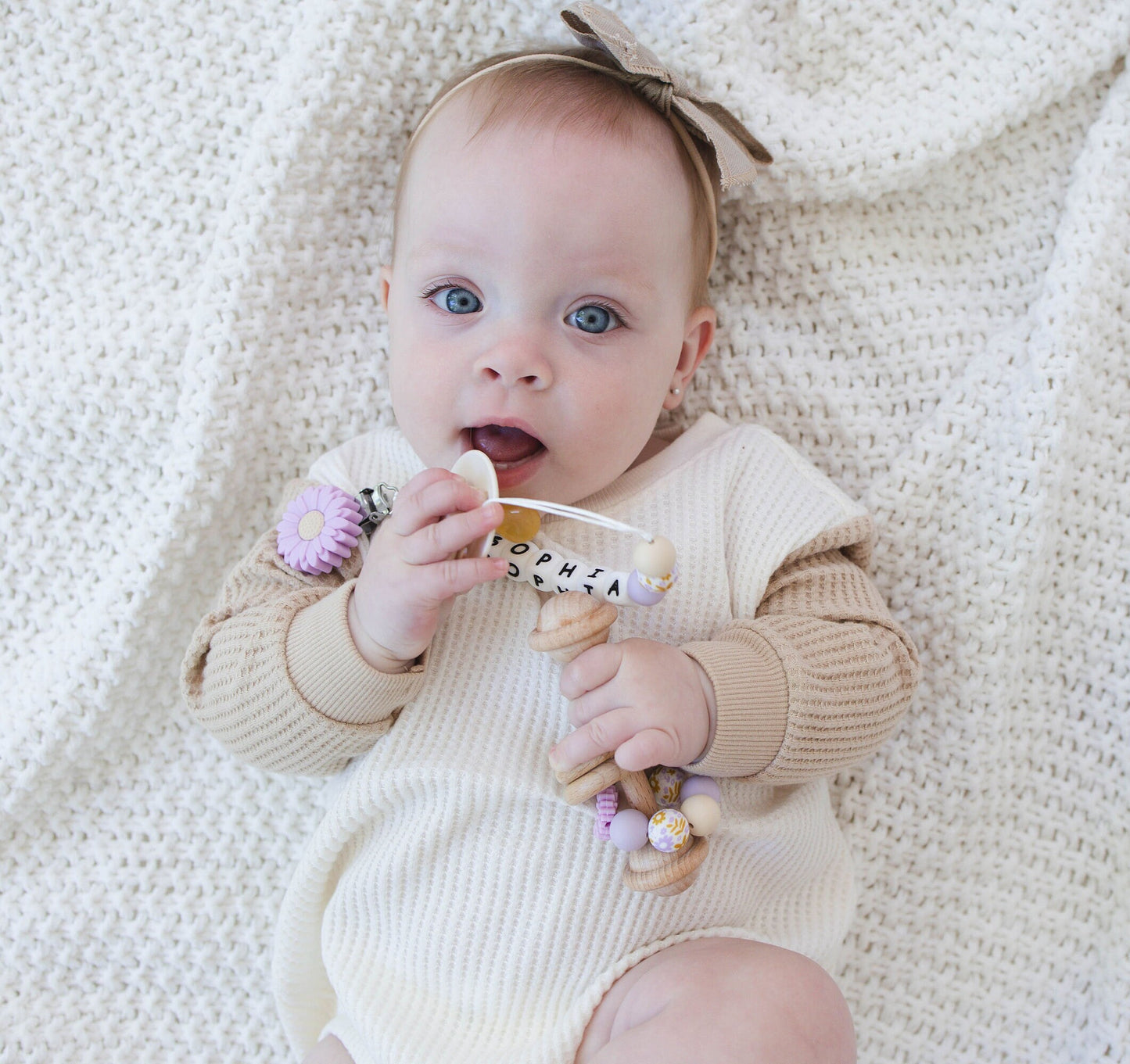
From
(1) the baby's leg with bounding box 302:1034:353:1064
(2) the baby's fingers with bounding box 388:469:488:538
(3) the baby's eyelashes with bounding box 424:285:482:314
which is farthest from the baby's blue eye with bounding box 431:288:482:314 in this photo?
(1) the baby's leg with bounding box 302:1034:353:1064

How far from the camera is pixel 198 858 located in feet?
Answer: 4.92

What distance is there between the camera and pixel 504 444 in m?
1.19

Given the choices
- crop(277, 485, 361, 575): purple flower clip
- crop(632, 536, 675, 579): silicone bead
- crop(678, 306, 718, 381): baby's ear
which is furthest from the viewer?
crop(678, 306, 718, 381): baby's ear

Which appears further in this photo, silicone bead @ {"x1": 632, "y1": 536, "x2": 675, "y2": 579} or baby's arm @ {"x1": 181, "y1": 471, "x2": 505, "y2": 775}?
baby's arm @ {"x1": 181, "y1": 471, "x2": 505, "y2": 775}

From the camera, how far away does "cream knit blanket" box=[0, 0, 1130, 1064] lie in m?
1.41

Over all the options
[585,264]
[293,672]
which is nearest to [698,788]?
[293,672]

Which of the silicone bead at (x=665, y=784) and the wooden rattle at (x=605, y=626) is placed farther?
the silicone bead at (x=665, y=784)

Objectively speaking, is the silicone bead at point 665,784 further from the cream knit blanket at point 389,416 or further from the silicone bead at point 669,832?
the cream knit blanket at point 389,416

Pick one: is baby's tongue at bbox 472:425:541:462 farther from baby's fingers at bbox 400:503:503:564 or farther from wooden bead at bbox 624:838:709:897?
wooden bead at bbox 624:838:709:897

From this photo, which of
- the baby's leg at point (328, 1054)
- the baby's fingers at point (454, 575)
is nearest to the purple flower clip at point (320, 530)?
the baby's fingers at point (454, 575)

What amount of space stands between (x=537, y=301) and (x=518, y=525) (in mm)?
245

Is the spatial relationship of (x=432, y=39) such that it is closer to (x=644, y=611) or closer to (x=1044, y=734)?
(x=644, y=611)

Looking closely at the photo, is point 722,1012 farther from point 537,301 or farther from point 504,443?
point 537,301

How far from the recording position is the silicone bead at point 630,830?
1.05m
